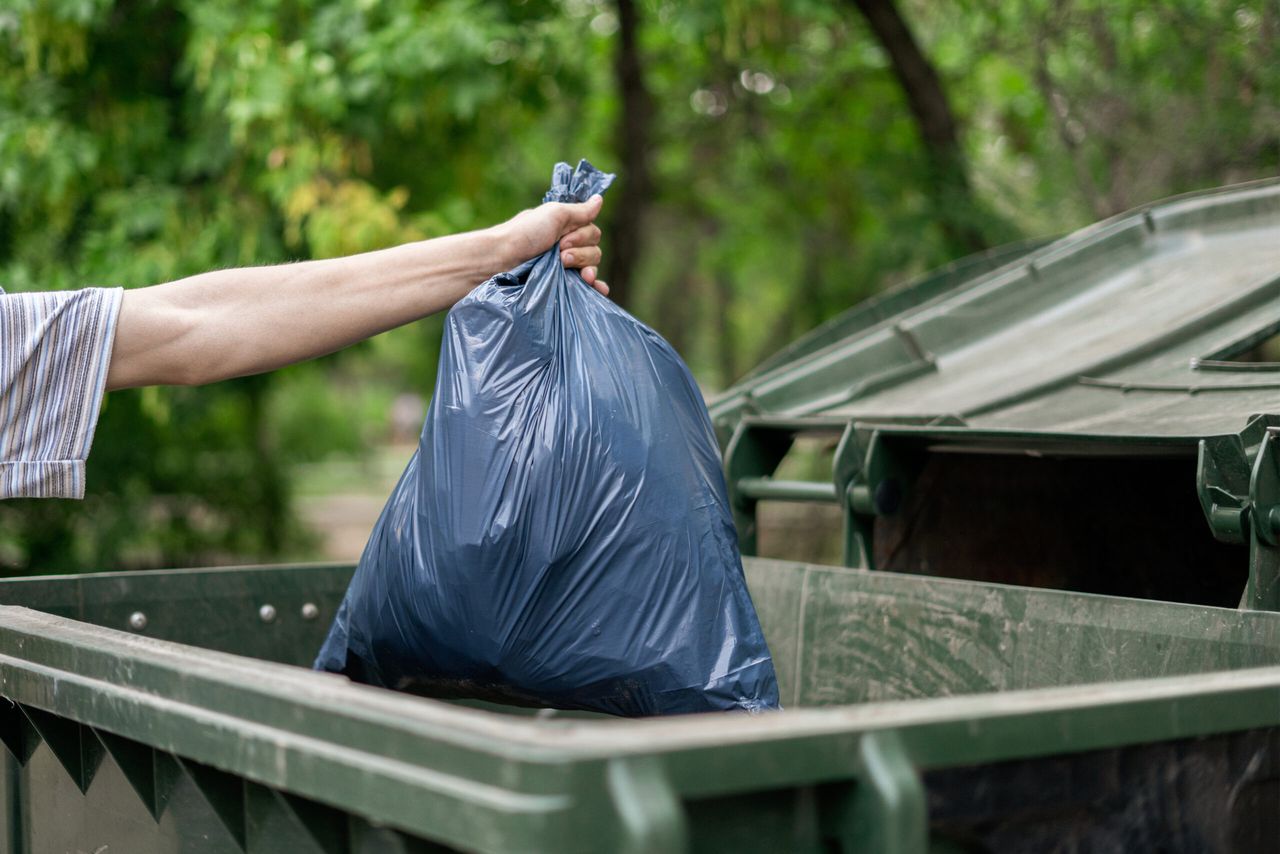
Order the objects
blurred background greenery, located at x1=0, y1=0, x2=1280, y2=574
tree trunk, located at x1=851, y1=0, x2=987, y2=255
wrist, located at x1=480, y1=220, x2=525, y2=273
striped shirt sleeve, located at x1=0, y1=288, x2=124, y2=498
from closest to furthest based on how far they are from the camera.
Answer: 1. striped shirt sleeve, located at x1=0, y1=288, x2=124, y2=498
2. wrist, located at x1=480, y1=220, x2=525, y2=273
3. blurred background greenery, located at x1=0, y1=0, x2=1280, y2=574
4. tree trunk, located at x1=851, y1=0, x2=987, y2=255

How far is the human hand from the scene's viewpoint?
247 cm

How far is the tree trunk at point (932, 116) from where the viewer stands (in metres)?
7.54

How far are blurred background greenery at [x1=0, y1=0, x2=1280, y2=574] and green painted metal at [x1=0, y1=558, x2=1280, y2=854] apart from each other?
4.16 meters

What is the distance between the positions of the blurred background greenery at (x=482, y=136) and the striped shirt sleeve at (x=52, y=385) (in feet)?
12.6

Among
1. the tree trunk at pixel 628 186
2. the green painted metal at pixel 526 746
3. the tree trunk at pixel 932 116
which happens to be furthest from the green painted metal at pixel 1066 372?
the tree trunk at pixel 628 186

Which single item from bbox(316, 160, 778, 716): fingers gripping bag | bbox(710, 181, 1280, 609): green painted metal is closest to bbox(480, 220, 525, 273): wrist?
bbox(316, 160, 778, 716): fingers gripping bag

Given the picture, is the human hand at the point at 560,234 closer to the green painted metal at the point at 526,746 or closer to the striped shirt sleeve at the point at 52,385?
the striped shirt sleeve at the point at 52,385

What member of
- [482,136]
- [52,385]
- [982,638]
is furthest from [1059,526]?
[482,136]

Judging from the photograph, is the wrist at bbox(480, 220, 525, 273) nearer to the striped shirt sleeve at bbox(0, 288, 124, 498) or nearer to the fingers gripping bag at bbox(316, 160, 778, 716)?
the fingers gripping bag at bbox(316, 160, 778, 716)

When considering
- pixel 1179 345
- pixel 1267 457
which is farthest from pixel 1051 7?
pixel 1267 457

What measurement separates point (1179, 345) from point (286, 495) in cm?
870

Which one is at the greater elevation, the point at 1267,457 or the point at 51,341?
the point at 51,341

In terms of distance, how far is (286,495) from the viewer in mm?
10836

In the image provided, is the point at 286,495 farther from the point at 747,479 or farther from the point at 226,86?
the point at 747,479
